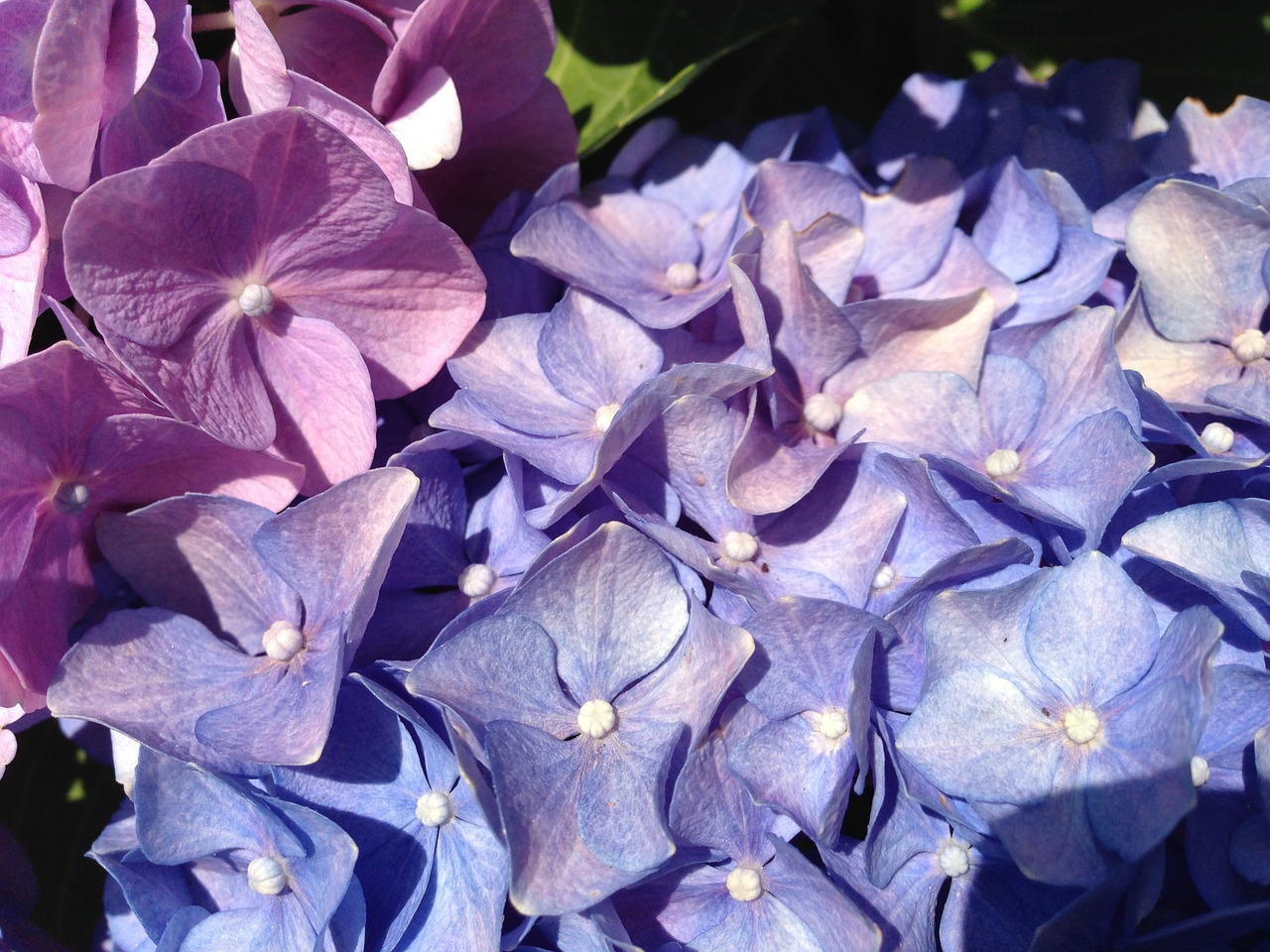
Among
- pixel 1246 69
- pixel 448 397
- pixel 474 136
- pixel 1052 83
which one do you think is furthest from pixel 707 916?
pixel 1246 69

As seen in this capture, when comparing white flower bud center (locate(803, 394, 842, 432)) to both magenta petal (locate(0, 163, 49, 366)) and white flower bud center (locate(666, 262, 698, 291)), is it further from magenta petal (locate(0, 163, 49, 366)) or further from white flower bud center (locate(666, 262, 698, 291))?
magenta petal (locate(0, 163, 49, 366))

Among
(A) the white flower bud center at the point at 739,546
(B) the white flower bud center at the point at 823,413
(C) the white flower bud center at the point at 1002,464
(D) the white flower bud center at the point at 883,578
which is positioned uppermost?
(B) the white flower bud center at the point at 823,413

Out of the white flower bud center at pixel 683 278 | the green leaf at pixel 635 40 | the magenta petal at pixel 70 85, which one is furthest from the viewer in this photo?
the green leaf at pixel 635 40

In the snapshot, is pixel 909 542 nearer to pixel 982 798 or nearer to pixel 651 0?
pixel 982 798

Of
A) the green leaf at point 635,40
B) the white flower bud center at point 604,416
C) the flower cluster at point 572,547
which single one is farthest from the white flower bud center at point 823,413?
the green leaf at point 635,40

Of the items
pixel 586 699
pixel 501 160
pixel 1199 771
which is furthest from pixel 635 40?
pixel 1199 771

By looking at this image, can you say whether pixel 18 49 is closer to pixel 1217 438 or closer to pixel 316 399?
pixel 316 399

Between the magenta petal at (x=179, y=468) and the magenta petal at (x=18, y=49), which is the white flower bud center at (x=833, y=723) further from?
the magenta petal at (x=18, y=49)
